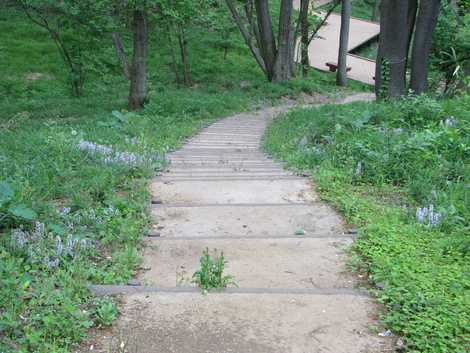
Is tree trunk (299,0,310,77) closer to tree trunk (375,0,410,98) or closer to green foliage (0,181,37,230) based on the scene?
tree trunk (375,0,410,98)

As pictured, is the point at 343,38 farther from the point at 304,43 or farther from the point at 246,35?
the point at 246,35

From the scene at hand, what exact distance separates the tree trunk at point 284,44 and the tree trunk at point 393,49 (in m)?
7.36

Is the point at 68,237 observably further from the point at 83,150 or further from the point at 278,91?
the point at 278,91

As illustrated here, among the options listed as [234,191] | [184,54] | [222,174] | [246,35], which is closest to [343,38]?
[246,35]

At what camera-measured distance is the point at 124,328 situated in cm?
262

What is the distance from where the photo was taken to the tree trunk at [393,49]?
454 inches

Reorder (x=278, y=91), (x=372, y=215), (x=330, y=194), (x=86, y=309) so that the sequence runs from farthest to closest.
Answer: (x=278, y=91) → (x=330, y=194) → (x=372, y=215) → (x=86, y=309)

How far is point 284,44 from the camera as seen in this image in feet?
64.8

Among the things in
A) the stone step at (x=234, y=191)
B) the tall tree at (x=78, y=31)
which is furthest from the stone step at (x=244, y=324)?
the tall tree at (x=78, y=31)

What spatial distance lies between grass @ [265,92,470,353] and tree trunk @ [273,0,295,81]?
11545 millimetres

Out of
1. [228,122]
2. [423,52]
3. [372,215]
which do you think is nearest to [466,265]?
[372,215]

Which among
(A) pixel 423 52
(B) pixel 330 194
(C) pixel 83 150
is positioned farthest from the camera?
(A) pixel 423 52

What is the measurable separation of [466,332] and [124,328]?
1668 millimetres

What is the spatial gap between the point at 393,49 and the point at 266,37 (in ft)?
28.1
